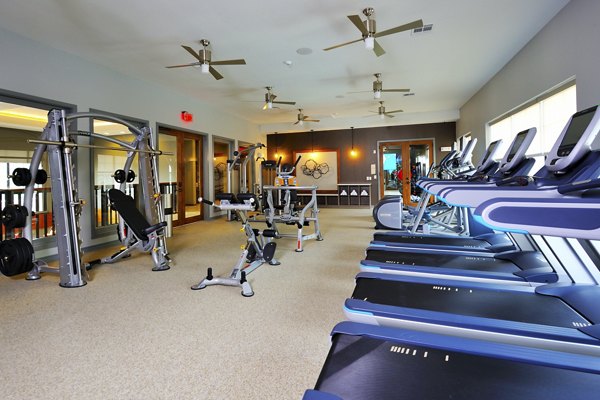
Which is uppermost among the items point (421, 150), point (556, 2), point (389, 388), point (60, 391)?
point (556, 2)

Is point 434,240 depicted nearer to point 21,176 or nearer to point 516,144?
point 516,144

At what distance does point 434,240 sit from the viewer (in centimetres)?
341

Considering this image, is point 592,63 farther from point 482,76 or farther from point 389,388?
point 389,388

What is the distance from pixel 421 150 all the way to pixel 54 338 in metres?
10.3

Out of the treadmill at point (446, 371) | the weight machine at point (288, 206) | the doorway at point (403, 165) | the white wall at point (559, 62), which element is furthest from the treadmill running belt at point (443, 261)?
the doorway at point (403, 165)

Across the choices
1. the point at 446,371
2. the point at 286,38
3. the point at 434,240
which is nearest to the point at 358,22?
the point at 286,38

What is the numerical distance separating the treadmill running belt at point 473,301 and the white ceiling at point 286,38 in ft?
10.2

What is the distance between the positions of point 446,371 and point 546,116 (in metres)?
5.03

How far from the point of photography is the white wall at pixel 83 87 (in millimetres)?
3867

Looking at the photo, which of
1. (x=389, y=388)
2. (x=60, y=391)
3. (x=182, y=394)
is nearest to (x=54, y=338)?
(x=60, y=391)

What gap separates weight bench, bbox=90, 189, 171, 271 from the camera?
373 cm

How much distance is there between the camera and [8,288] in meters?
3.13

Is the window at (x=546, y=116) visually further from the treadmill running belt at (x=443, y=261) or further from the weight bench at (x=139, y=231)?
the weight bench at (x=139, y=231)

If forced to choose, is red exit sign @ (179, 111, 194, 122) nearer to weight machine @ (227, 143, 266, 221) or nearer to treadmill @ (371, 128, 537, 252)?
weight machine @ (227, 143, 266, 221)
